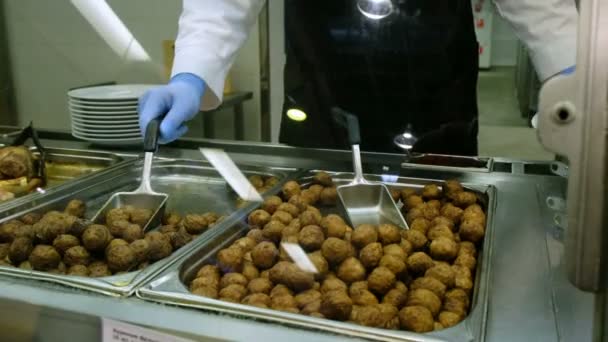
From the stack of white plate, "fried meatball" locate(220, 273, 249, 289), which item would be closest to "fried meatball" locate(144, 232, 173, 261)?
"fried meatball" locate(220, 273, 249, 289)

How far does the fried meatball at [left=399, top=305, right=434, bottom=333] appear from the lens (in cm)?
75

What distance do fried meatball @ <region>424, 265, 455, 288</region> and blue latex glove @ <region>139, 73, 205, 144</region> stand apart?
78 cm

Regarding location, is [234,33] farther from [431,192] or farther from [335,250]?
[335,250]

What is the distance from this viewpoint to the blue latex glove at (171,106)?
1440mm

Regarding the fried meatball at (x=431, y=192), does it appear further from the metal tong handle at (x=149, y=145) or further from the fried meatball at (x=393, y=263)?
the metal tong handle at (x=149, y=145)

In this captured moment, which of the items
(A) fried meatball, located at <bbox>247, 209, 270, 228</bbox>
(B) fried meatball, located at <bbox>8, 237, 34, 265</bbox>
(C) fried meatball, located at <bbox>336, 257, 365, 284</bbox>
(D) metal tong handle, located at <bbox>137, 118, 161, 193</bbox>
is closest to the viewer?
(C) fried meatball, located at <bbox>336, 257, 365, 284</bbox>

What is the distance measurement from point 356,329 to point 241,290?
227 mm

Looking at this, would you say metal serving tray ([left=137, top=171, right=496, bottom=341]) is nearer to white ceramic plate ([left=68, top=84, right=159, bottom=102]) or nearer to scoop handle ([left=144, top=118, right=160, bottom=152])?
scoop handle ([left=144, top=118, right=160, bottom=152])

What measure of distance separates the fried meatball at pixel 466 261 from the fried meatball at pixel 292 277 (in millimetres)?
248

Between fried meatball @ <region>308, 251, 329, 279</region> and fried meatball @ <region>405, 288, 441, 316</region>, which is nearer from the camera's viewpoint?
fried meatball @ <region>405, 288, 441, 316</region>

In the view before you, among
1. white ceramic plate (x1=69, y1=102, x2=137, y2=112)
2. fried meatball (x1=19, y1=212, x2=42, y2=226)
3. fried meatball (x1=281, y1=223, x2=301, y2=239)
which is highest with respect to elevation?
white ceramic plate (x1=69, y1=102, x2=137, y2=112)

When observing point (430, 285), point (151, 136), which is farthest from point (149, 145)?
point (430, 285)

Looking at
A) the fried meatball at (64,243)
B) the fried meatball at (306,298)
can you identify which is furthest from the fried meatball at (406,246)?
the fried meatball at (64,243)

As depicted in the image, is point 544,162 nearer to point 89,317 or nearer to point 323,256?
point 323,256
